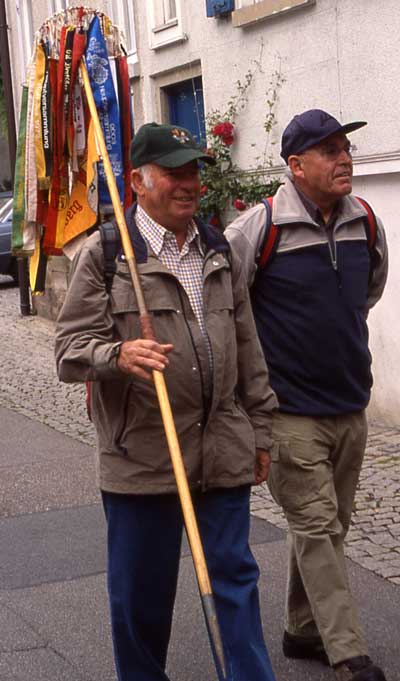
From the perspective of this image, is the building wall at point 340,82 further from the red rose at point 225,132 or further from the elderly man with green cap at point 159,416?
the elderly man with green cap at point 159,416

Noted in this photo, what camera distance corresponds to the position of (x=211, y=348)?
395 centimetres

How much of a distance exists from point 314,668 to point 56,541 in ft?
7.51

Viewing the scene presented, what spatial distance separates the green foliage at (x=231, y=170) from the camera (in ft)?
37.0

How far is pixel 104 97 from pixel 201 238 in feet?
5.98

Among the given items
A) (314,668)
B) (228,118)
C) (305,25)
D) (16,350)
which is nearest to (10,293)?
(16,350)

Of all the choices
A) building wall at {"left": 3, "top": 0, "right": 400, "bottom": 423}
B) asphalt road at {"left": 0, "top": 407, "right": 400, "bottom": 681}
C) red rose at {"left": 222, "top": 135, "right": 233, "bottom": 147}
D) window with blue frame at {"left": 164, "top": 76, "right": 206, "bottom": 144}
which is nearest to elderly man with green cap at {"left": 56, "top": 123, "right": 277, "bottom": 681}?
asphalt road at {"left": 0, "top": 407, "right": 400, "bottom": 681}

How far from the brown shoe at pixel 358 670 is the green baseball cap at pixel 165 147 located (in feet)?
5.77

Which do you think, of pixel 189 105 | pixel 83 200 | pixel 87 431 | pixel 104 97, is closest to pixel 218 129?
pixel 189 105

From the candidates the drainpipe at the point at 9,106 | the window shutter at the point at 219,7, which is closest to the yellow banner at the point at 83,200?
the window shutter at the point at 219,7

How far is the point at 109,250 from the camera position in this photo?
12.8ft

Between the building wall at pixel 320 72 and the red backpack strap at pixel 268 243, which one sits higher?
the building wall at pixel 320 72

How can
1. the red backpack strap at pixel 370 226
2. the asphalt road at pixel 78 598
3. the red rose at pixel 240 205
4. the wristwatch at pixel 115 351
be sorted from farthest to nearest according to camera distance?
the red rose at pixel 240 205 → the asphalt road at pixel 78 598 → the red backpack strap at pixel 370 226 → the wristwatch at pixel 115 351

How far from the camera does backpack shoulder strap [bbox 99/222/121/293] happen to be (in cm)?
389

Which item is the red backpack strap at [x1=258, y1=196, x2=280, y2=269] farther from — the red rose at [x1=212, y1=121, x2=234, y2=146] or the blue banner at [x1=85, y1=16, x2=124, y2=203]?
the red rose at [x1=212, y1=121, x2=234, y2=146]
